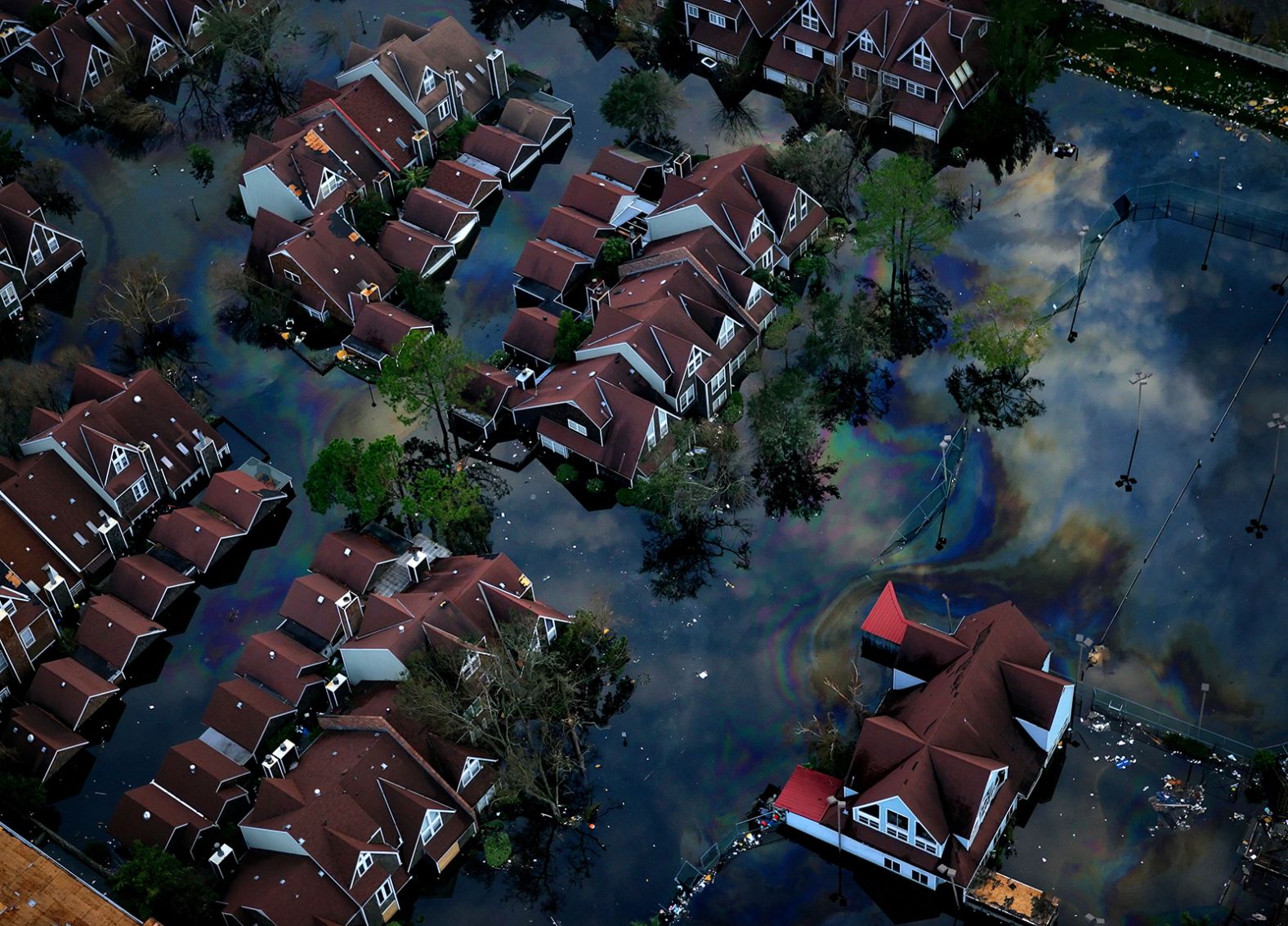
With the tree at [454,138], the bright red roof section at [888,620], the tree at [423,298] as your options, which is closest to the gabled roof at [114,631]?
the tree at [423,298]

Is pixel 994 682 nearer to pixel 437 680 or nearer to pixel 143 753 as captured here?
pixel 437 680

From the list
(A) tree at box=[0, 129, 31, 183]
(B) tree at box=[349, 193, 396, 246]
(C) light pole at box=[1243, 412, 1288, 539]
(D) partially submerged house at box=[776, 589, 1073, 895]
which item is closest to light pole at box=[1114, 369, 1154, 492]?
(C) light pole at box=[1243, 412, 1288, 539]

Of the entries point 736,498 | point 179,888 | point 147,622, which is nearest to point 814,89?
point 736,498

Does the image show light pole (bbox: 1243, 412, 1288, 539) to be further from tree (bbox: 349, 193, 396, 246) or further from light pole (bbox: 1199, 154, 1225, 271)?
tree (bbox: 349, 193, 396, 246)

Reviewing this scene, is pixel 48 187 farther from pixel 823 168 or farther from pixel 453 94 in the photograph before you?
pixel 823 168

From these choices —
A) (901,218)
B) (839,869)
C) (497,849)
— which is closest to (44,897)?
(497,849)
